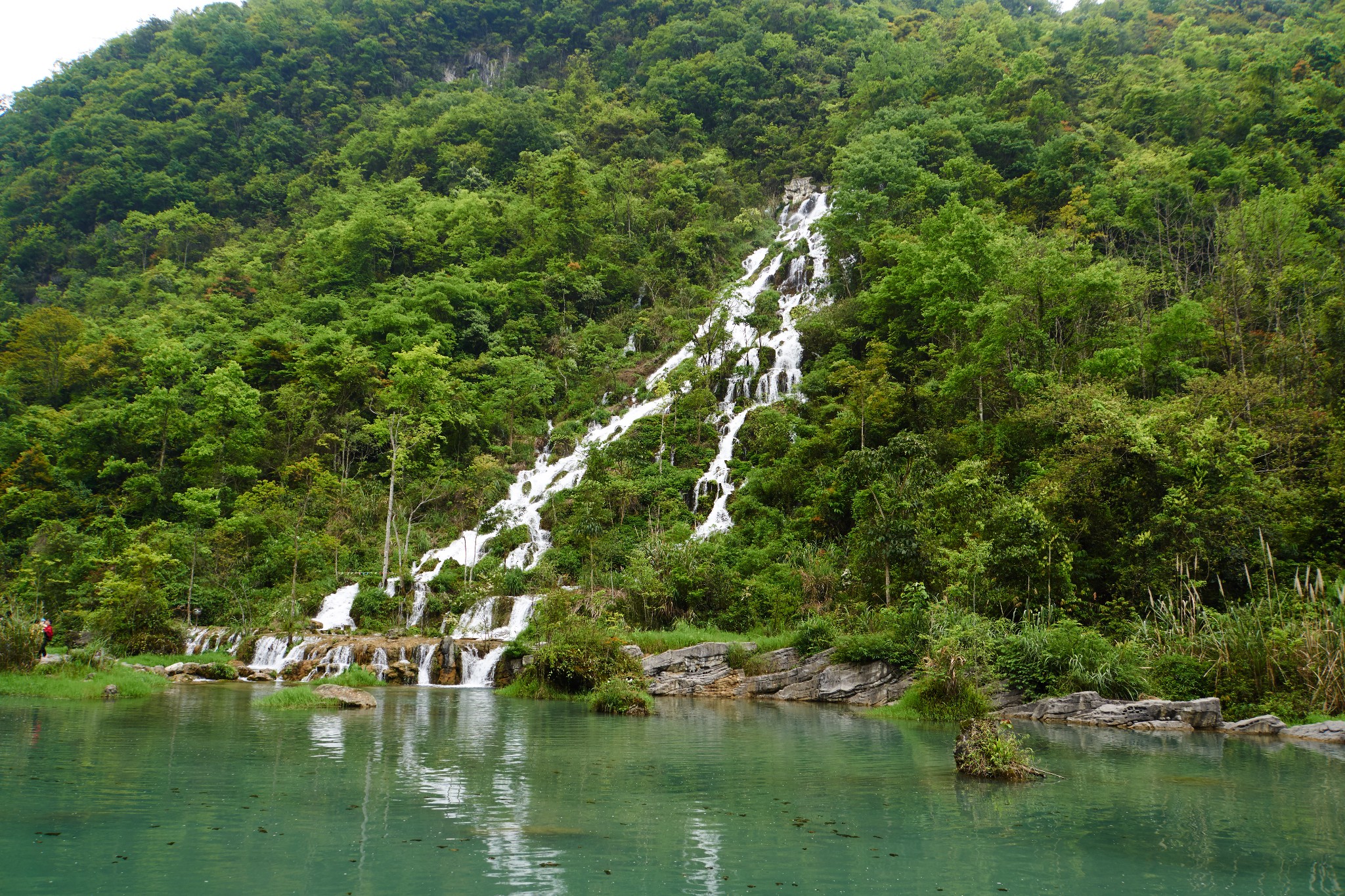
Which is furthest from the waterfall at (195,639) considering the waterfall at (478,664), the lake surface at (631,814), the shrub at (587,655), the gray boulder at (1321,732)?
the gray boulder at (1321,732)

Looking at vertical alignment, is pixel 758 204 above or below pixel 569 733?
above

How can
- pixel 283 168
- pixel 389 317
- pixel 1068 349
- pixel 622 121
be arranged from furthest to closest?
pixel 283 168, pixel 622 121, pixel 389 317, pixel 1068 349

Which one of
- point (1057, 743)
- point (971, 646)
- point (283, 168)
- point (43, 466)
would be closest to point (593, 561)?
point (971, 646)

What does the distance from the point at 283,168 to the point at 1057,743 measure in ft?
269

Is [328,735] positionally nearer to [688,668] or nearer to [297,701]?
[297,701]

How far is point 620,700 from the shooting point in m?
17.9

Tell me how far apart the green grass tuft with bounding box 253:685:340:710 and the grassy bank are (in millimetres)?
3261

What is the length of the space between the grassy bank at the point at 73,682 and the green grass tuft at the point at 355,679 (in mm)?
4468

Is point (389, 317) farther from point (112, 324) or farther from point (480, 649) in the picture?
point (480, 649)

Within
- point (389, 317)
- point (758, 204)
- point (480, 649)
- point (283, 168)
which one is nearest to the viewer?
point (480, 649)

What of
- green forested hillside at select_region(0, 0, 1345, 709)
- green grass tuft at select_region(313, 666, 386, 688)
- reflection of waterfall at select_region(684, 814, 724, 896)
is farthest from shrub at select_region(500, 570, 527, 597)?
reflection of waterfall at select_region(684, 814, 724, 896)

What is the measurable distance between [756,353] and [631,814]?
3519cm

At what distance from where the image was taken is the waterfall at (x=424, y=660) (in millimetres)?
25281

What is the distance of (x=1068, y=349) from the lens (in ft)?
92.8
